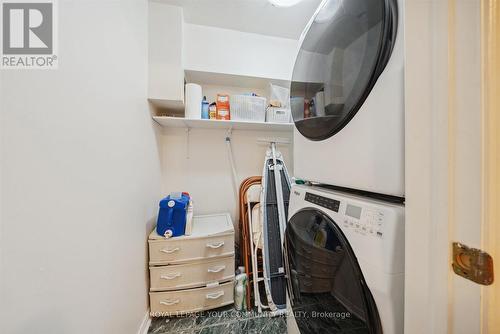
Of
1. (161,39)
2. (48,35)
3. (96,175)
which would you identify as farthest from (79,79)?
(161,39)

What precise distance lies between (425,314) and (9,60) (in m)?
1.19

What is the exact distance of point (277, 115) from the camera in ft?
5.45

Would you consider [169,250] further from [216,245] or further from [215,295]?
[215,295]

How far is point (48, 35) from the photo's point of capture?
1.94ft

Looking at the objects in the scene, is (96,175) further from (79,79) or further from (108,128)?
(79,79)

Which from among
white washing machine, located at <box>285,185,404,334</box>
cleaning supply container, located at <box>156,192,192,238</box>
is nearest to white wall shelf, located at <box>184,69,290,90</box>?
cleaning supply container, located at <box>156,192,192,238</box>

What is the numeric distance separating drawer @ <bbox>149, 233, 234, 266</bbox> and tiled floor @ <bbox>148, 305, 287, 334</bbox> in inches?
18.0

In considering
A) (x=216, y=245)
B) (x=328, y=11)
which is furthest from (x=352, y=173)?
(x=216, y=245)

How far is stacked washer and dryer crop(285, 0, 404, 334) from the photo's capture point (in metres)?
0.46

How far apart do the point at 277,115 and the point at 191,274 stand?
1536mm

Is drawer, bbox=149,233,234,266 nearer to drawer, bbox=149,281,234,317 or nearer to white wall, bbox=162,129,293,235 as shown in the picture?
drawer, bbox=149,281,234,317

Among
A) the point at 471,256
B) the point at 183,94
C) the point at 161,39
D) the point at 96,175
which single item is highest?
the point at 161,39

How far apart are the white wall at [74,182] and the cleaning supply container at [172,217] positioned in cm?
25

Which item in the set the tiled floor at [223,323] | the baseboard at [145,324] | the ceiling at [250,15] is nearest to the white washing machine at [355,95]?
the tiled floor at [223,323]
